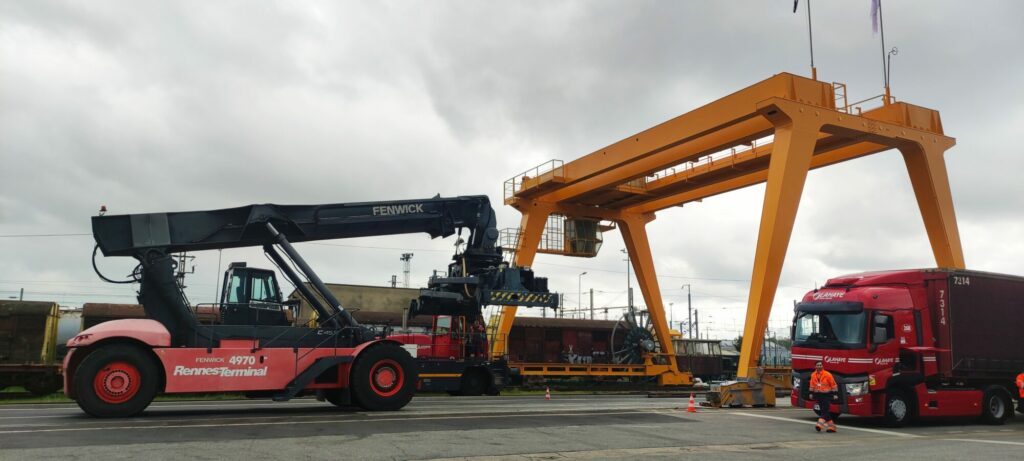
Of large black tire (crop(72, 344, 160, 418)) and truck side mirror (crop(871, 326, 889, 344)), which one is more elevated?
truck side mirror (crop(871, 326, 889, 344))

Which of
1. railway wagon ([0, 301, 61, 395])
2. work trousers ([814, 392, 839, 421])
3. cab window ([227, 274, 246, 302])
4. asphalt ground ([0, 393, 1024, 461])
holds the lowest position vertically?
asphalt ground ([0, 393, 1024, 461])

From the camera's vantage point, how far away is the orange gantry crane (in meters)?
19.6

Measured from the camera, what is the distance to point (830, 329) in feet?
45.2

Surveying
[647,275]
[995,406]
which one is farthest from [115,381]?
[647,275]

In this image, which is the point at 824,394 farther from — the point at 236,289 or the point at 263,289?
the point at 236,289

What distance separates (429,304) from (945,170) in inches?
684

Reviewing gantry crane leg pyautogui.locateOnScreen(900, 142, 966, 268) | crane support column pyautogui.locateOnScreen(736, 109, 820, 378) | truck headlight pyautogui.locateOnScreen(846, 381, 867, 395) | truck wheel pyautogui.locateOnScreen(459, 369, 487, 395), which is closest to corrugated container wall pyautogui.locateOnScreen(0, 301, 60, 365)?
truck wheel pyautogui.locateOnScreen(459, 369, 487, 395)

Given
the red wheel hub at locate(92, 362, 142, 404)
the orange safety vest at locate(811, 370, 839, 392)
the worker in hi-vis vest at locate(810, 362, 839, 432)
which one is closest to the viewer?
the red wheel hub at locate(92, 362, 142, 404)

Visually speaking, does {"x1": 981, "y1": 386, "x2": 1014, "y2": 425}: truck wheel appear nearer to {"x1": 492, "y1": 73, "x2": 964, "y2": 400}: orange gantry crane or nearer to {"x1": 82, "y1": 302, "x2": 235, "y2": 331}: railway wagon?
{"x1": 492, "y1": 73, "x2": 964, "y2": 400}: orange gantry crane

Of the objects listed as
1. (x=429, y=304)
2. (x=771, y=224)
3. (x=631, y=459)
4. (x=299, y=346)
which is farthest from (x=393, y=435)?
(x=771, y=224)

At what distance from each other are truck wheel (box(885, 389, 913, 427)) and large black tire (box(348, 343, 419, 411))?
29.5ft

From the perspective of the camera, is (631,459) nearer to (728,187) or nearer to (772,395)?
(772,395)

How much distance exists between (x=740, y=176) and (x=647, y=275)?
23.6ft

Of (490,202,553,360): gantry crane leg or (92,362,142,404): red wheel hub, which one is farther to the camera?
(490,202,553,360): gantry crane leg
